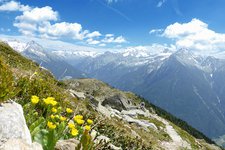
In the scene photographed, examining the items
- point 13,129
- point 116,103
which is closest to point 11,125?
point 13,129

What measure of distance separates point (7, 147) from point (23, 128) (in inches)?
56.0

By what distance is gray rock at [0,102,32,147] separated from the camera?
4953 millimetres

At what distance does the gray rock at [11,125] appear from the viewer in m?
4.95

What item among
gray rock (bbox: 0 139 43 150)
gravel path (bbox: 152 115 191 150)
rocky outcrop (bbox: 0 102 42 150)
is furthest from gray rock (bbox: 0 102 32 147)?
gravel path (bbox: 152 115 191 150)

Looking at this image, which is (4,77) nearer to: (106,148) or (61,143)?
(61,143)

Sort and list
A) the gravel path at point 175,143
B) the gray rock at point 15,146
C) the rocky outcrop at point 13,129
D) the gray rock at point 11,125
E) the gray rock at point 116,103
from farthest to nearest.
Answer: the gray rock at point 116,103 → the gravel path at point 175,143 → the gray rock at point 11,125 → the rocky outcrop at point 13,129 → the gray rock at point 15,146

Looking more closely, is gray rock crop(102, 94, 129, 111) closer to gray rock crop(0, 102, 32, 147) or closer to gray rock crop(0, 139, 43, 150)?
gray rock crop(0, 102, 32, 147)

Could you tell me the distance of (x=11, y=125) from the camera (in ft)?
17.0

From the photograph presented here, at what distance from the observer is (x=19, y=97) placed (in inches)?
356

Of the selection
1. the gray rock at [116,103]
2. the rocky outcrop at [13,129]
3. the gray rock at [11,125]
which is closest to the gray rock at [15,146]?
the rocky outcrop at [13,129]

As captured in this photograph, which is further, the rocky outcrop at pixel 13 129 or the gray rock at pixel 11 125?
the gray rock at pixel 11 125

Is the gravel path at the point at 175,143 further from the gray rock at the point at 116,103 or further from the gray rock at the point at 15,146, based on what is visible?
the gray rock at the point at 116,103

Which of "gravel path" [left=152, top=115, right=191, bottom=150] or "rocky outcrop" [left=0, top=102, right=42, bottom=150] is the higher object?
"rocky outcrop" [left=0, top=102, right=42, bottom=150]

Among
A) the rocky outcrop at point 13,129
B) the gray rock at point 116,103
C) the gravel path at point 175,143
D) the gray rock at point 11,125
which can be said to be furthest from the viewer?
the gray rock at point 116,103
